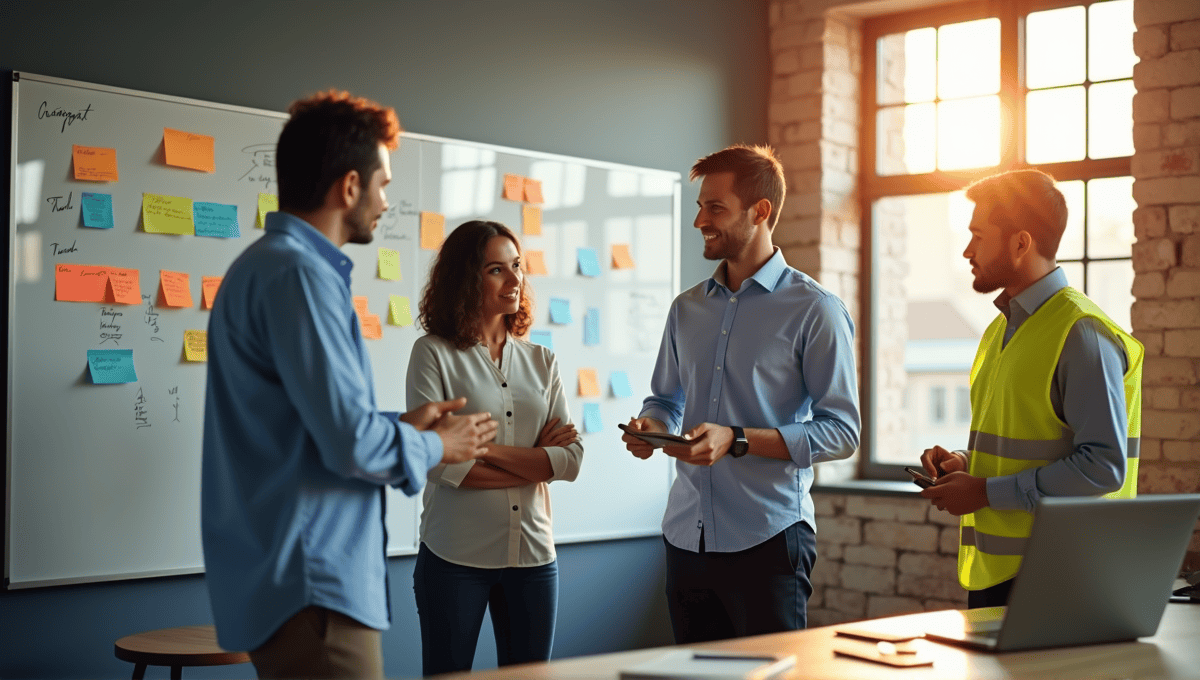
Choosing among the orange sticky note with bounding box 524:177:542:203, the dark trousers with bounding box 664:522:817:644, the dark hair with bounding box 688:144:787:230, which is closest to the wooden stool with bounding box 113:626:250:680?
the dark trousers with bounding box 664:522:817:644

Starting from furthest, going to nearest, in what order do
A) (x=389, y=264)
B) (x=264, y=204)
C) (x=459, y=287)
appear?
(x=389, y=264) → (x=264, y=204) → (x=459, y=287)

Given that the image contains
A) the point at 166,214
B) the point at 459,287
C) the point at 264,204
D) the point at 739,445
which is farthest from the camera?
the point at 264,204

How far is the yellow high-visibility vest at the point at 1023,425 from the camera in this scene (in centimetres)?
225

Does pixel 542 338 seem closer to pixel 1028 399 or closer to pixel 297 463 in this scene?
pixel 1028 399

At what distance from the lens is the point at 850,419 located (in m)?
2.48

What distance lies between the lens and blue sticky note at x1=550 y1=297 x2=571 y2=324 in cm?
408

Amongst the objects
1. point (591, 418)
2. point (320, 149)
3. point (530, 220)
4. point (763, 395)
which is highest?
point (530, 220)

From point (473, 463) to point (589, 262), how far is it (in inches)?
70.3

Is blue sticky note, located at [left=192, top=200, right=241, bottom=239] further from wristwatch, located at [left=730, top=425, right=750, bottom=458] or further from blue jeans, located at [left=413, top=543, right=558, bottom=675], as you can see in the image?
wristwatch, located at [left=730, top=425, right=750, bottom=458]

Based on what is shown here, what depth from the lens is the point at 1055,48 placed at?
174 inches

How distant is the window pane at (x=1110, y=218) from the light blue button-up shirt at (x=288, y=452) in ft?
11.2

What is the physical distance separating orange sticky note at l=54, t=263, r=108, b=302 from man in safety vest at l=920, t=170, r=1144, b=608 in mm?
2236

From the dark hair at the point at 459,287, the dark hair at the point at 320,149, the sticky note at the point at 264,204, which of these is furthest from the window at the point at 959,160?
the dark hair at the point at 320,149

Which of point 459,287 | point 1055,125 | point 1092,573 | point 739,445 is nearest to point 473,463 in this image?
point 459,287
